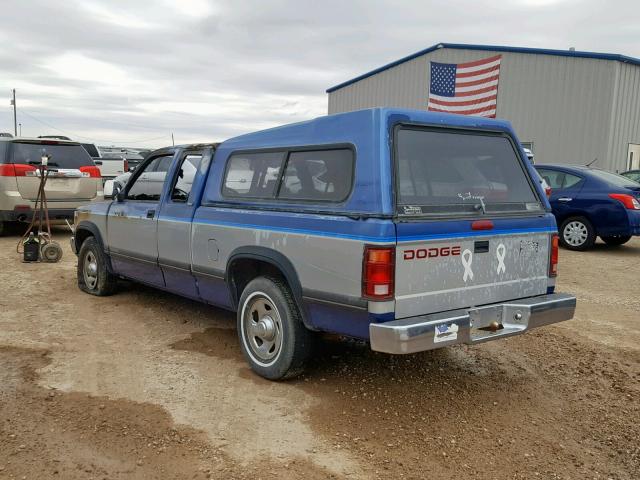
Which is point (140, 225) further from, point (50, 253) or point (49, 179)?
point (49, 179)

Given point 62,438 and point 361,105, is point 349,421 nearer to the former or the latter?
point 62,438

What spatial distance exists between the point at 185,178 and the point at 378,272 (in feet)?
8.56

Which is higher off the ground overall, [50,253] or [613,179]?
[613,179]

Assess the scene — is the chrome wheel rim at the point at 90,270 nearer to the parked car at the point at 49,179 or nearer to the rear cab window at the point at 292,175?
the rear cab window at the point at 292,175

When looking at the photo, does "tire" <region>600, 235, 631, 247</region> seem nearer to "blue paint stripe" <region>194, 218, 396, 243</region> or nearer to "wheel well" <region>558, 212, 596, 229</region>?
"wheel well" <region>558, 212, 596, 229</region>

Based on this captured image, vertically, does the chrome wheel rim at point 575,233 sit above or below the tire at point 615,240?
above

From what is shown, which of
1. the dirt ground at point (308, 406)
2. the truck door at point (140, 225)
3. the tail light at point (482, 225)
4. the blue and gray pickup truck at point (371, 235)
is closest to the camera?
the dirt ground at point (308, 406)

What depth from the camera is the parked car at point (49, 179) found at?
1034 cm

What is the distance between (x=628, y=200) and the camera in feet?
32.6

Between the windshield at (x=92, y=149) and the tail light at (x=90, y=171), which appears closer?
the tail light at (x=90, y=171)

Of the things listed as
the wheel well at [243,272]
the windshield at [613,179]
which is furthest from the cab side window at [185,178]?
the windshield at [613,179]

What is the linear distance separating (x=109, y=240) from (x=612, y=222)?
8.12 m

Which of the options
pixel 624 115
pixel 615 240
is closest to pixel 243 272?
pixel 615 240

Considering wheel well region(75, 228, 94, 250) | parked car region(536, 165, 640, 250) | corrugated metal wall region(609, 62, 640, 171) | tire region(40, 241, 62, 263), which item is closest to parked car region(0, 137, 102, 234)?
tire region(40, 241, 62, 263)
